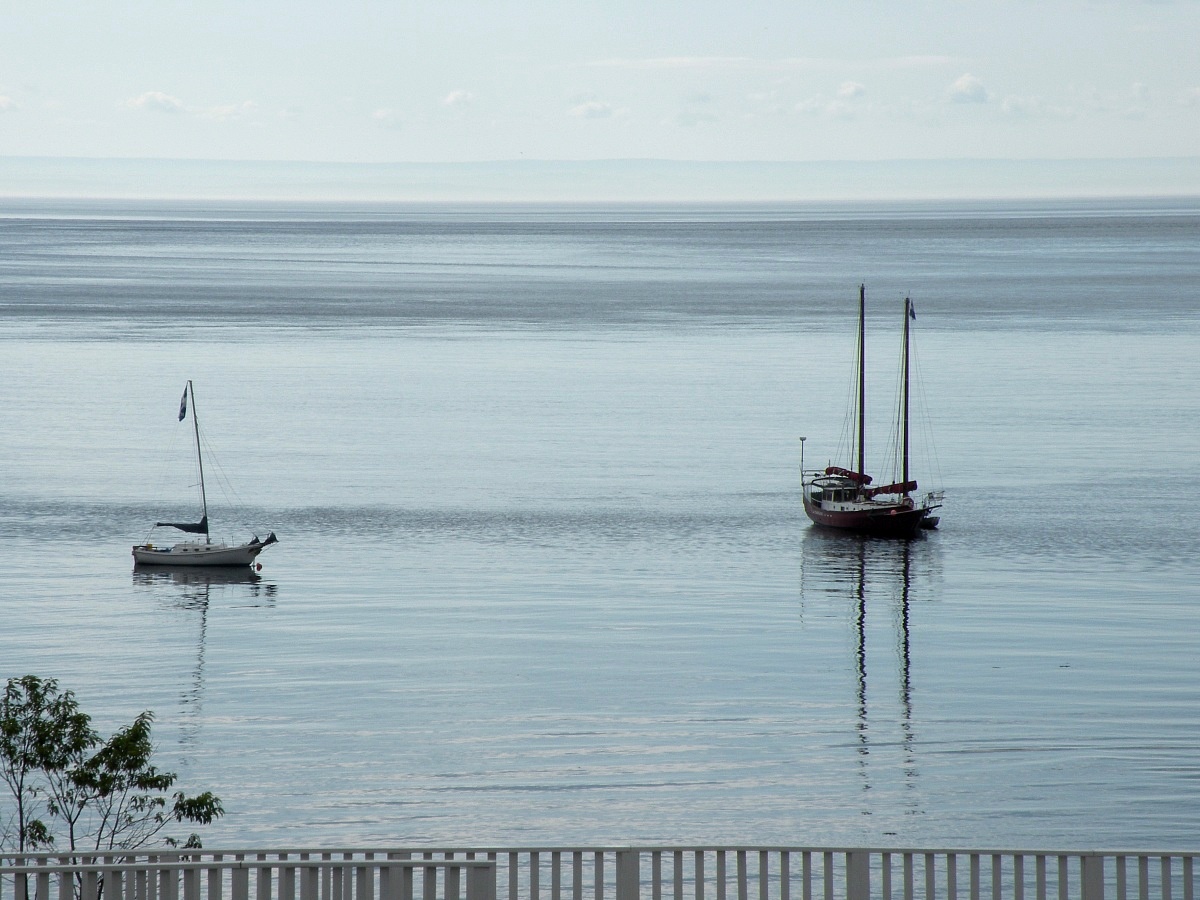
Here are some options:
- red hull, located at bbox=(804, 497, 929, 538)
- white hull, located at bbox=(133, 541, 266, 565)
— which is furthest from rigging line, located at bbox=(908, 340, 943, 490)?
white hull, located at bbox=(133, 541, 266, 565)

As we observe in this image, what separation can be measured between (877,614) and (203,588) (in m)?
19.1

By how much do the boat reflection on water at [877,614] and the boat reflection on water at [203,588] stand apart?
14.9 m

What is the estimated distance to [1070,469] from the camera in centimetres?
6281

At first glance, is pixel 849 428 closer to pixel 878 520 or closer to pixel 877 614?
pixel 878 520

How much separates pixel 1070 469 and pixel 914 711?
111 feet

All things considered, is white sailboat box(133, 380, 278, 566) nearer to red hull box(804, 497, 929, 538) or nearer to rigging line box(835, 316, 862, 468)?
red hull box(804, 497, 929, 538)

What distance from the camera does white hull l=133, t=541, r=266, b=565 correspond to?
47250mm

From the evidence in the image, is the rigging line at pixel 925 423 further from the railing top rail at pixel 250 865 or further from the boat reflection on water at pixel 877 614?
the railing top rail at pixel 250 865

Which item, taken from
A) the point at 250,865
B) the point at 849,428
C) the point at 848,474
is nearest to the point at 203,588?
the point at 848,474

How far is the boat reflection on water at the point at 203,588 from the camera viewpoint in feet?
139

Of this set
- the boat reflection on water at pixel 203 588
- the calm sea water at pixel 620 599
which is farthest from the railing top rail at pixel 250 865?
the boat reflection on water at pixel 203 588

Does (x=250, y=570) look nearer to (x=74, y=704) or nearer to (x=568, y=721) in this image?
(x=568, y=721)

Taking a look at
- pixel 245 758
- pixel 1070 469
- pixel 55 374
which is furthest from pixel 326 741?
pixel 55 374

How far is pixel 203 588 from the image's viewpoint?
45938mm
